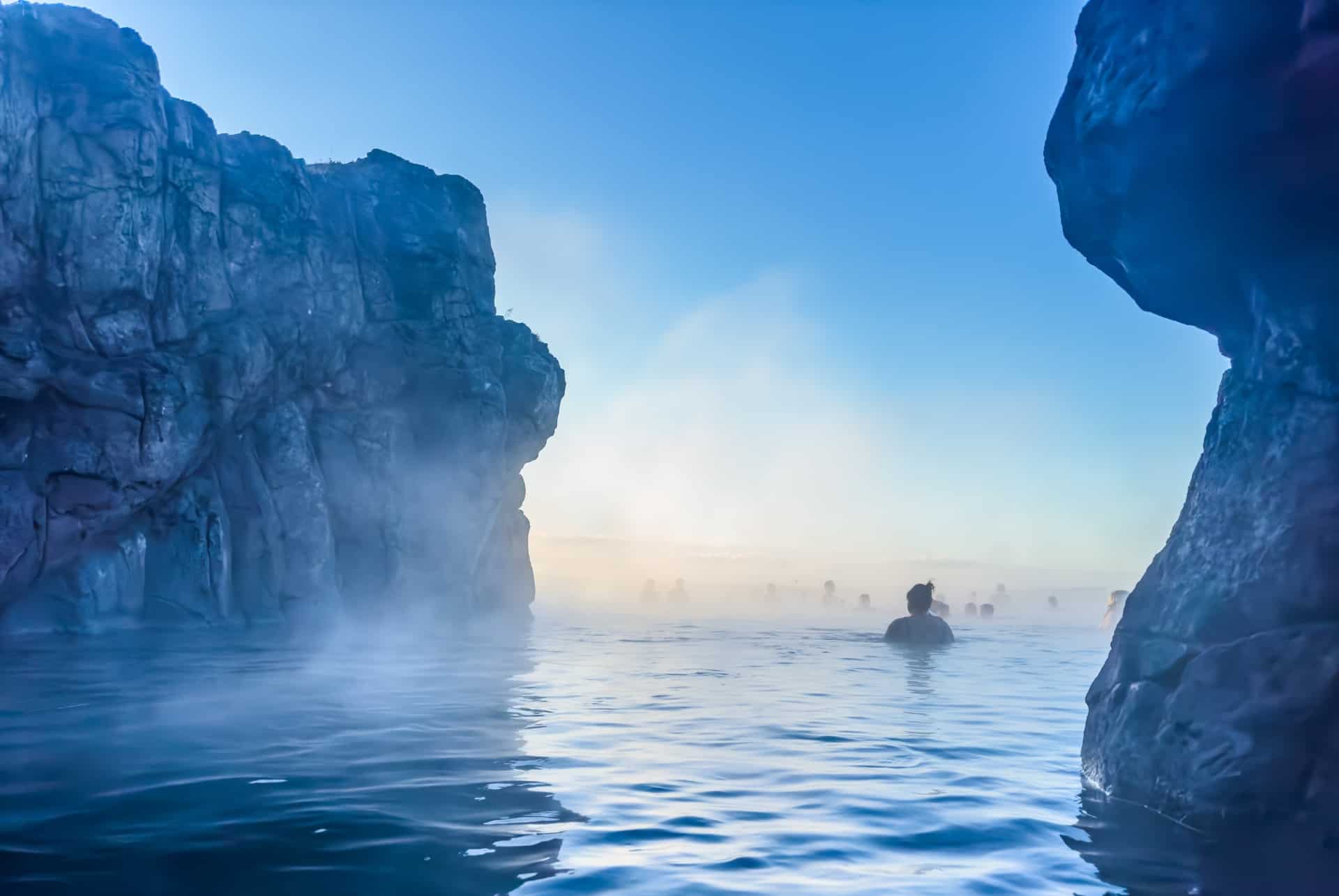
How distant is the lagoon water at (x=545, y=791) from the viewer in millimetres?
7785

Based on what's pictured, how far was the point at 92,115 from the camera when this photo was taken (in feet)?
131

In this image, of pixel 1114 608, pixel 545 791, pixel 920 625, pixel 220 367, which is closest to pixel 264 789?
pixel 545 791

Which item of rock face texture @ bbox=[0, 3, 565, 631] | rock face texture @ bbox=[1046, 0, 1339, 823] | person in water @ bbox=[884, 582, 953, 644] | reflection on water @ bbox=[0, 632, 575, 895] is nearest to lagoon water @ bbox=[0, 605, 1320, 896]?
reflection on water @ bbox=[0, 632, 575, 895]

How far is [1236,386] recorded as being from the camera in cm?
1220

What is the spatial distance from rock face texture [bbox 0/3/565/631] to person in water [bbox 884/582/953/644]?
30.5 metres

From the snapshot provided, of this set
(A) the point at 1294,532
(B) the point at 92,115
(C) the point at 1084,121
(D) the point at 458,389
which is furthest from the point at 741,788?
(D) the point at 458,389

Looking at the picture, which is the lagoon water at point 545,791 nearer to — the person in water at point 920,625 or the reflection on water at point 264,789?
the reflection on water at point 264,789

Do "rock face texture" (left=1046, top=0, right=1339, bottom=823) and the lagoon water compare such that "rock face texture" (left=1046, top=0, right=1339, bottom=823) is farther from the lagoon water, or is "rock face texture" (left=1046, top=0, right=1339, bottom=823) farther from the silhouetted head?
the silhouetted head

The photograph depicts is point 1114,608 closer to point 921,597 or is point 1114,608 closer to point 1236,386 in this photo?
point 921,597

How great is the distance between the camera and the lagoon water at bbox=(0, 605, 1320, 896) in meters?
7.79

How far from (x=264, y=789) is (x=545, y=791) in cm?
338

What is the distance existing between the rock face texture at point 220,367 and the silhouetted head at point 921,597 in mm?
30641

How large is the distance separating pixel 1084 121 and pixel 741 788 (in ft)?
33.6

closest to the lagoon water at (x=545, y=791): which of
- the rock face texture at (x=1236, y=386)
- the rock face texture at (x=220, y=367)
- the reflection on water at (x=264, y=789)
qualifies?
the reflection on water at (x=264, y=789)
